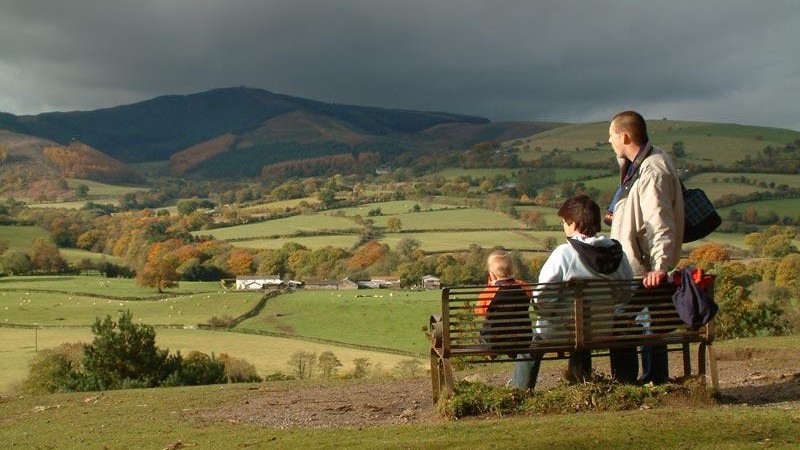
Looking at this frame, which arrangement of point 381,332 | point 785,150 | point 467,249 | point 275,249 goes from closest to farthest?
point 381,332 < point 467,249 < point 275,249 < point 785,150

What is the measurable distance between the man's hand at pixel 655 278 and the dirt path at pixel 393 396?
201 cm

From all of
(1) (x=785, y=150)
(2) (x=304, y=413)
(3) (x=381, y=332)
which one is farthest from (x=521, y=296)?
(1) (x=785, y=150)

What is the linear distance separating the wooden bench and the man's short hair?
1718 millimetres

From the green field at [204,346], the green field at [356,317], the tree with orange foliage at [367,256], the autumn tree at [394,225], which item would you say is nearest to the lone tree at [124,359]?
the green field at [204,346]

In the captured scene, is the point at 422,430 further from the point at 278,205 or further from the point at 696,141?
the point at 696,141

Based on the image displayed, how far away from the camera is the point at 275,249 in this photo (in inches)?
3900

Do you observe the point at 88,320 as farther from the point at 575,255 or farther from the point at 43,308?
the point at 575,255

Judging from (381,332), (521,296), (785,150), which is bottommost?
(381,332)

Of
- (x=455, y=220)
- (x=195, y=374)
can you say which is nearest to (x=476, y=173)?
(x=455, y=220)

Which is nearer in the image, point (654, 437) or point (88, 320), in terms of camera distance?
point (654, 437)

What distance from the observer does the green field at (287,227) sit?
112 metres

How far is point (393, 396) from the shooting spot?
14.5 metres

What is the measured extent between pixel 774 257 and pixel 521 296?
6934 centimetres

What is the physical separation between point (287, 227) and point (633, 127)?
105 meters
